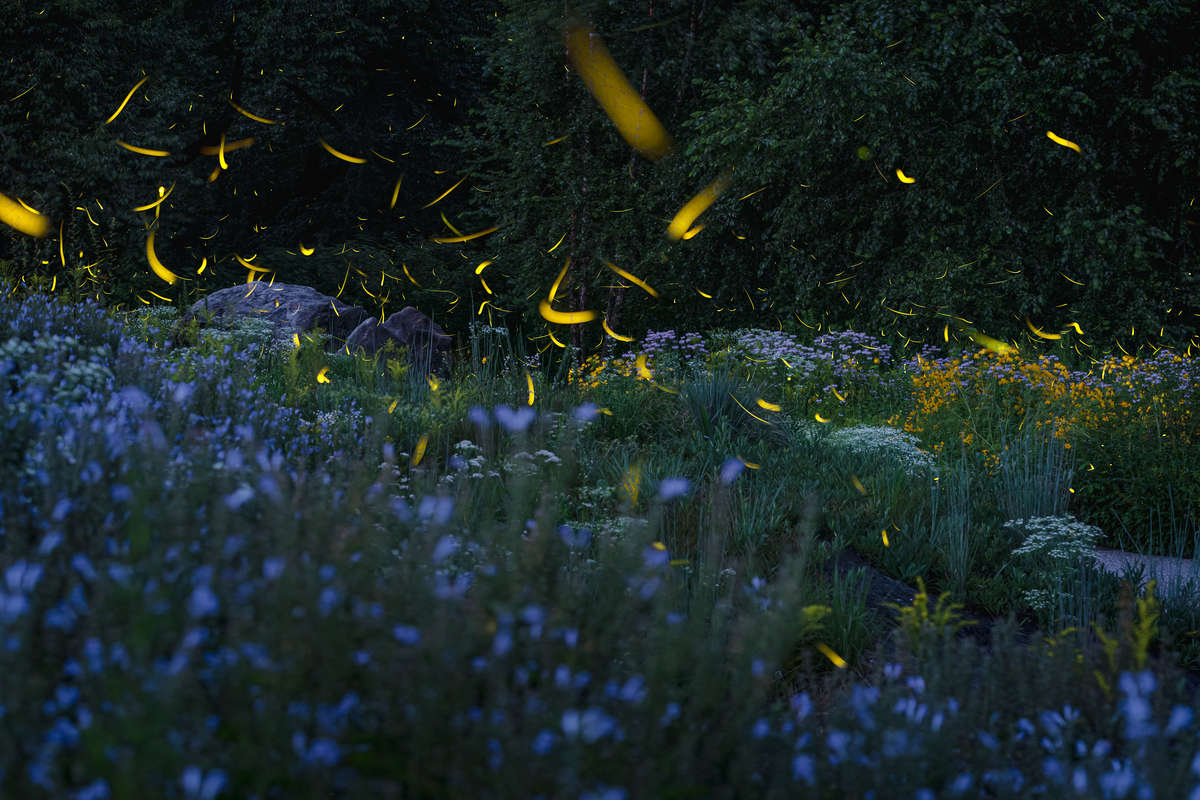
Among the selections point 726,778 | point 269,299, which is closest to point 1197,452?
point 726,778

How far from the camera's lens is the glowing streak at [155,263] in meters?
15.8

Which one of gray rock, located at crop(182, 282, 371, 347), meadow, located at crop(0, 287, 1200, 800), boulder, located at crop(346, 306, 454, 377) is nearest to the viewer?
meadow, located at crop(0, 287, 1200, 800)

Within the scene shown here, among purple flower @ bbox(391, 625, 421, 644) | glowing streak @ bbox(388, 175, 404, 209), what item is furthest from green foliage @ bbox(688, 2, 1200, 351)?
purple flower @ bbox(391, 625, 421, 644)

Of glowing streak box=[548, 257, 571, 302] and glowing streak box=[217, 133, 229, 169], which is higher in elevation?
glowing streak box=[217, 133, 229, 169]

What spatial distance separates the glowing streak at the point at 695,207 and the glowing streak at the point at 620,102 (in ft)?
3.53

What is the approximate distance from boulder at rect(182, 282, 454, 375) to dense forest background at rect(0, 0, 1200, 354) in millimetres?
1282

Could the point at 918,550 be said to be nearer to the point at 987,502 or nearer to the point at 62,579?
the point at 987,502

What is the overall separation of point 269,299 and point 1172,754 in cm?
1113

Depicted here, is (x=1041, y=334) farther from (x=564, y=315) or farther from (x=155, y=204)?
(x=155, y=204)

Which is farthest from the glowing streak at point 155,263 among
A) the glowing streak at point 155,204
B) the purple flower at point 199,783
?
the purple flower at point 199,783

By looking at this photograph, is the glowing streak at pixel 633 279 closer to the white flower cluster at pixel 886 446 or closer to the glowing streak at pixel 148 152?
the white flower cluster at pixel 886 446

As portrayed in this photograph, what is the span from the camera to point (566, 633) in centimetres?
179

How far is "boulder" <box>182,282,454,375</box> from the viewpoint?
10.9 meters

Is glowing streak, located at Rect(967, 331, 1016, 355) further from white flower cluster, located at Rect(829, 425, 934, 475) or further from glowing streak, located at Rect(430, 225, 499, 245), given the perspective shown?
glowing streak, located at Rect(430, 225, 499, 245)
